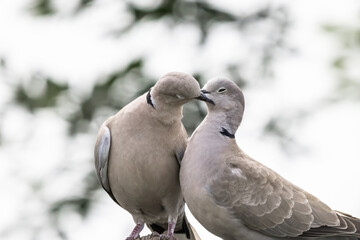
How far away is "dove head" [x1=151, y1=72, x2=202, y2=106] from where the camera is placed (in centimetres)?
660

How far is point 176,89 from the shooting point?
6637 mm

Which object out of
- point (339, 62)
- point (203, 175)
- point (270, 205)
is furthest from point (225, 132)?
point (339, 62)

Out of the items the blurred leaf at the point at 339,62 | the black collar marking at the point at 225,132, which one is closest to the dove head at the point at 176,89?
the black collar marking at the point at 225,132

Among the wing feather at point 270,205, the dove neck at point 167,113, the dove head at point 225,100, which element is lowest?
the wing feather at point 270,205

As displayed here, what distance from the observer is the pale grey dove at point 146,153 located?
6914mm

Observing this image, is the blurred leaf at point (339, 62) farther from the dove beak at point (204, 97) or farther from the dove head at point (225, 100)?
the dove beak at point (204, 97)

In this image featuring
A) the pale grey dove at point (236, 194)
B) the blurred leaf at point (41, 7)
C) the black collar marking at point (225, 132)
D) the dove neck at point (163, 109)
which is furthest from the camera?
the blurred leaf at point (41, 7)

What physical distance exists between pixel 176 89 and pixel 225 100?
31 cm

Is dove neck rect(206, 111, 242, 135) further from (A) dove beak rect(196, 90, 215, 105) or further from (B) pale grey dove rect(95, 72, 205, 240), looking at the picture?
(B) pale grey dove rect(95, 72, 205, 240)

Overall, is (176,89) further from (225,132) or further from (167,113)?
(225,132)

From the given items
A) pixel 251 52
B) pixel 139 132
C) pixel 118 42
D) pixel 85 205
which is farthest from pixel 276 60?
pixel 139 132

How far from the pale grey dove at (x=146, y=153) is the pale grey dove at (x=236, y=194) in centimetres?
24

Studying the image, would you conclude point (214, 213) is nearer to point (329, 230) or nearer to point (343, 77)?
point (329, 230)

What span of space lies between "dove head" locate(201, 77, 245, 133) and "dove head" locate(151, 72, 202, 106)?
0.10 meters
